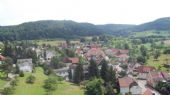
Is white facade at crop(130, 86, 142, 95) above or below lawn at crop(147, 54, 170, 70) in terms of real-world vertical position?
above

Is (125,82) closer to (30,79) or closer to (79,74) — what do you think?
(79,74)

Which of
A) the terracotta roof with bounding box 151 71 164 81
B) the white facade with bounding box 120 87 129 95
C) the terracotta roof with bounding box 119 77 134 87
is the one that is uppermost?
the terracotta roof with bounding box 119 77 134 87

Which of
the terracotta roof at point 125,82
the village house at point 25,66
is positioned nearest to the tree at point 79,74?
the terracotta roof at point 125,82

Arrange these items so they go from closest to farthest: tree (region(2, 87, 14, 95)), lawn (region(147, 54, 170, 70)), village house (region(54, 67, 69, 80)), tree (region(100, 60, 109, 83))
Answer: tree (region(2, 87, 14, 95)) < tree (region(100, 60, 109, 83)) < village house (region(54, 67, 69, 80)) < lawn (region(147, 54, 170, 70))

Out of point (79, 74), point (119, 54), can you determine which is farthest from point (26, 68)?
point (119, 54)

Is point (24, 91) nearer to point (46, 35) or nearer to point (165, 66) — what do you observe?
point (165, 66)

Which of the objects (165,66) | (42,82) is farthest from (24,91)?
(165,66)

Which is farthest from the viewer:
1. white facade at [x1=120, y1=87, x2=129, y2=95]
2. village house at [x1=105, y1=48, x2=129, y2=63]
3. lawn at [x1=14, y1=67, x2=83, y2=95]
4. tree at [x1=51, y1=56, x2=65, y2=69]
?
village house at [x1=105, y1=48, x2=129, y2=63]

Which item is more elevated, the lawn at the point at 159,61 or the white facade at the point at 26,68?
the white facade at the point at 26,68

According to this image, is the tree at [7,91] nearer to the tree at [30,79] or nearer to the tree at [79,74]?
the tree at [30,79]

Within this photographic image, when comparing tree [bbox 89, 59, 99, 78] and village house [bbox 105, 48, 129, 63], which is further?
village house [bbox 105, 48, 129, 63]

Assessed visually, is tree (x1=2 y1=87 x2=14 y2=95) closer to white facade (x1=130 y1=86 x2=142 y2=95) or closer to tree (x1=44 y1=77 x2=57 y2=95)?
tree (x1=44 y1=77 x2=57 y2=95)

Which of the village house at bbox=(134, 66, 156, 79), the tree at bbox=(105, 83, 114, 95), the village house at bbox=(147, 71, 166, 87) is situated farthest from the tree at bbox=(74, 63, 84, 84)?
the village house at bbox=(134, 66, 156, 79)
